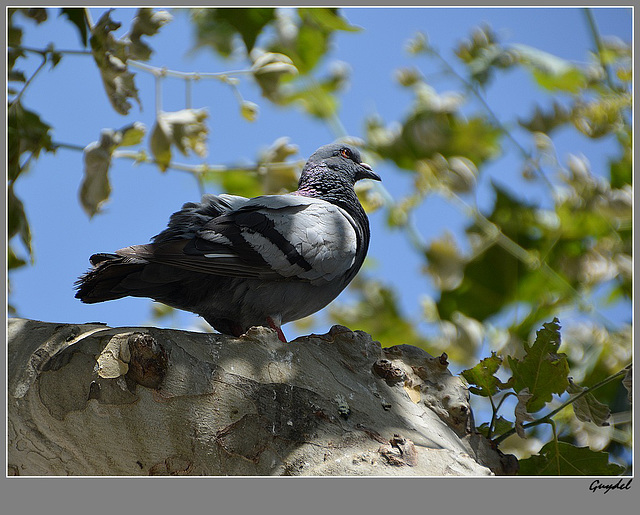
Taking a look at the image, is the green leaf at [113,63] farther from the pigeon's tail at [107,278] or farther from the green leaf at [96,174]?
the pigeon's tail at [107,278]

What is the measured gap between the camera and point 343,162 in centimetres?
478

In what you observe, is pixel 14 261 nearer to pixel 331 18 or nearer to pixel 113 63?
pixel 113 63

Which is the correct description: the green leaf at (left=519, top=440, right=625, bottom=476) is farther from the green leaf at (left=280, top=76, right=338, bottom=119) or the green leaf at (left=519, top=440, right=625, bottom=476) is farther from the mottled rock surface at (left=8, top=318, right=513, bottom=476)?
the green leaf at (left=280, top=76, right=338, bottom=119)

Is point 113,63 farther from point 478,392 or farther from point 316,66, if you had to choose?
point 316,66

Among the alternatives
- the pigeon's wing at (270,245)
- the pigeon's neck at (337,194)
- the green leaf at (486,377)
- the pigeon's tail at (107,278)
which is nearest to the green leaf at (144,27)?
the pigeon's wing at (270,245)

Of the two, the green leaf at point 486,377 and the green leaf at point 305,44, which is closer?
the green leaf at point 486,377

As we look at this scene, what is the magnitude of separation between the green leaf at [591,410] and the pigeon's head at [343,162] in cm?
229

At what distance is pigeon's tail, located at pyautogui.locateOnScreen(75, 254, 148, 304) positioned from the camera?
3266 mm

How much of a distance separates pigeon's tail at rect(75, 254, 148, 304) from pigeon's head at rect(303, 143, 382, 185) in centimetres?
174

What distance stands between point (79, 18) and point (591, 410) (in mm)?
3386

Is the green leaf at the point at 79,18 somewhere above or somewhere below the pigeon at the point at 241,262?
above

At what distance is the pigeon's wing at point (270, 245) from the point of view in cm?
337

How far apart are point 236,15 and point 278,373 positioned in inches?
101
